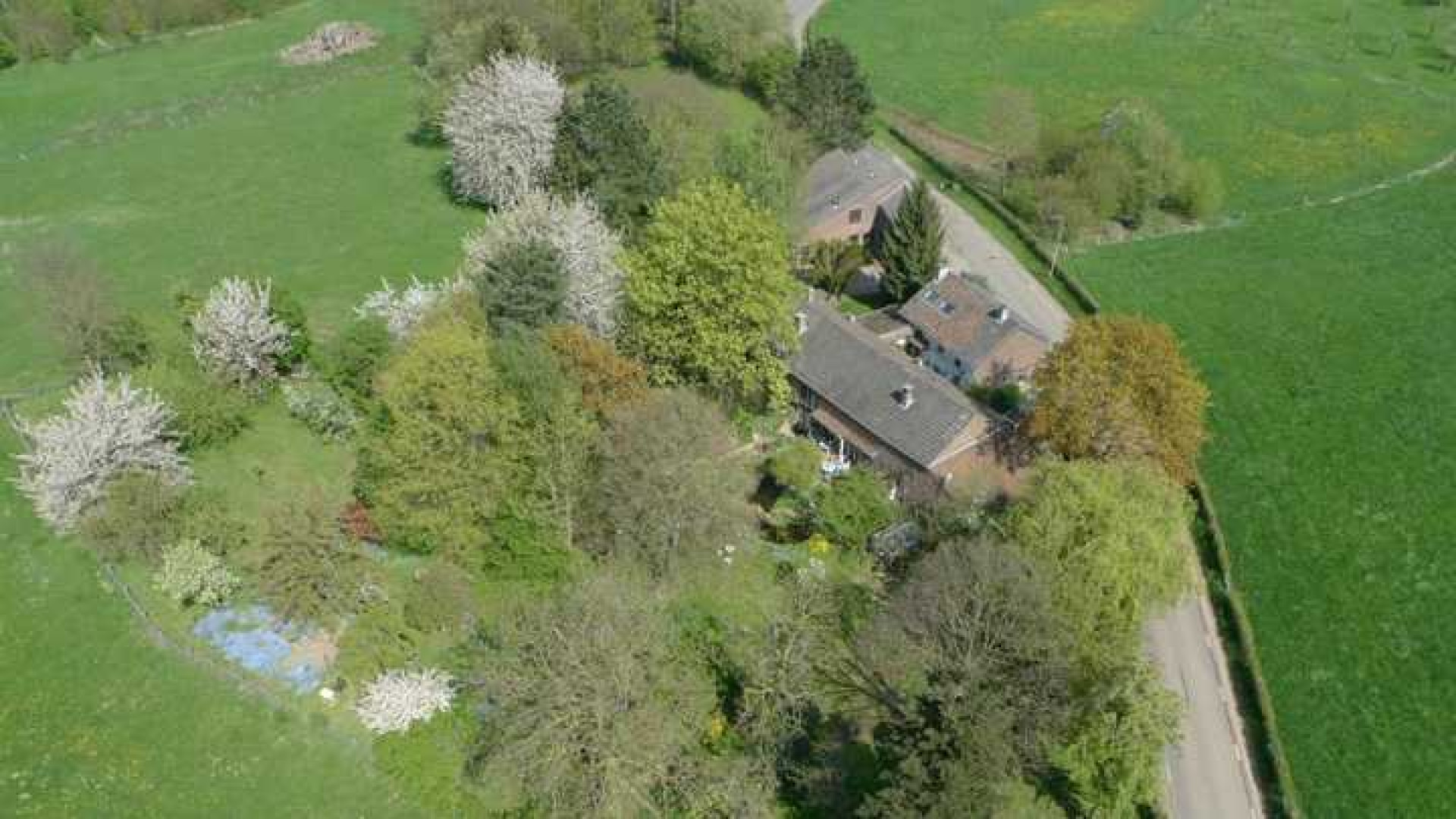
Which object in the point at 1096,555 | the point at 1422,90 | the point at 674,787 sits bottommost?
the point at 1422,90

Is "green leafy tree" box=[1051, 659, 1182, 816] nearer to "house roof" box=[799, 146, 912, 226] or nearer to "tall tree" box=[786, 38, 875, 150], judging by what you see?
"house roof" box=[799, 146, 912, 226]

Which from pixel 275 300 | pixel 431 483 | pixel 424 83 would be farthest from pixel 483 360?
pixel 424 83

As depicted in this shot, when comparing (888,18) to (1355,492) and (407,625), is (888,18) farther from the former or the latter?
(407,625)

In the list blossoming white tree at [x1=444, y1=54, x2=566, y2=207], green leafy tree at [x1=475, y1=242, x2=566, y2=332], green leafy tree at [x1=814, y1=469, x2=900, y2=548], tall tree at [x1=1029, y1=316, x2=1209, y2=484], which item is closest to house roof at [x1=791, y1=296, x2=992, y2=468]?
green leafy tree at [x1=814, y1=469, x2=900, y2=548]

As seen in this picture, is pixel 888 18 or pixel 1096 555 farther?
pixel 888 18

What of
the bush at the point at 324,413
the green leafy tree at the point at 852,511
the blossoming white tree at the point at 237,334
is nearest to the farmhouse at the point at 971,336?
the green leafy tree at the point at 852,511

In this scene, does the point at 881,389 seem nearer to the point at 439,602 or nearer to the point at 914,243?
the point at 914,243

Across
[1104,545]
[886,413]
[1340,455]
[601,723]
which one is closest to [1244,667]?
[1104,545]
